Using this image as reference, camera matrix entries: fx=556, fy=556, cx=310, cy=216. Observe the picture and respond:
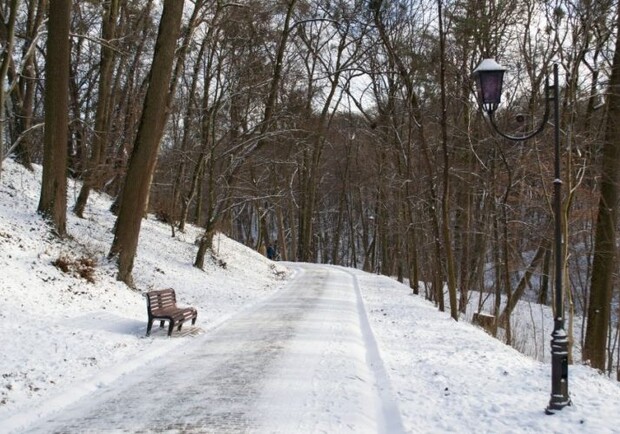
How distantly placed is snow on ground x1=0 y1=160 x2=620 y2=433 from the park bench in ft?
0.93

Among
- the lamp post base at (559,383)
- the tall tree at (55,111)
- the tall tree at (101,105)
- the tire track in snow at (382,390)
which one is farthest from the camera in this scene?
the tall tree at (101,105)

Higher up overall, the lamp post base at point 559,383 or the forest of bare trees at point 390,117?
the forest of bare trees at point 390,117

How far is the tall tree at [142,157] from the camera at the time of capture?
1283cm

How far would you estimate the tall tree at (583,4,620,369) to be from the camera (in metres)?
11.0

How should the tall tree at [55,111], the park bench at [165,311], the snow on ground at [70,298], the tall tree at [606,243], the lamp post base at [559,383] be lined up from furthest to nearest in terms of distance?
the tall tree at [55,111] < the tall tree at [606,243] < the park bench at [165,311] < the snow on ground at [70,298] < the lamp post base at [559,383]

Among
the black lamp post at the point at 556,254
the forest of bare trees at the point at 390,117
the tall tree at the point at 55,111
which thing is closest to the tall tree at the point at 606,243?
the forest of bare trees at the point at 390,117

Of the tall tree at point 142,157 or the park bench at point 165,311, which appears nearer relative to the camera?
the park bench at point 165,311

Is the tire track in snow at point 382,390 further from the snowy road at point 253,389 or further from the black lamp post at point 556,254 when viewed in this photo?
the black lamp post at point 556,254

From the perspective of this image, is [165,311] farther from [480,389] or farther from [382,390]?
[480,389]

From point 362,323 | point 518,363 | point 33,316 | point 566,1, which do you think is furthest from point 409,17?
point 33,316

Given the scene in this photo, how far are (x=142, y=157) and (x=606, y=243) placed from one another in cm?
1017

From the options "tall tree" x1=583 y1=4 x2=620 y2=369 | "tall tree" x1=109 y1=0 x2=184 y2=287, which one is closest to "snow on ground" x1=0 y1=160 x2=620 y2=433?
"tall tree" x1=109 y1=0 x2=184 y2=287

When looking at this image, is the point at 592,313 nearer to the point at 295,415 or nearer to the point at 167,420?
the point at 295,415

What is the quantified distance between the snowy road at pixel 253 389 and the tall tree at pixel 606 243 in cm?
457
